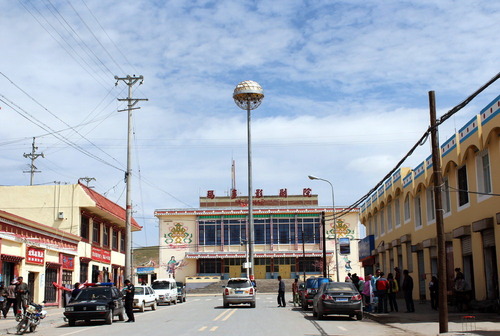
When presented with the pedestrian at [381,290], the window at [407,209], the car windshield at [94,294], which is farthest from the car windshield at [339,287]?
the window at [407,209]

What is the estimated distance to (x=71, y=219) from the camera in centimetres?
4244

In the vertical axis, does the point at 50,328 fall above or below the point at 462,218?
below

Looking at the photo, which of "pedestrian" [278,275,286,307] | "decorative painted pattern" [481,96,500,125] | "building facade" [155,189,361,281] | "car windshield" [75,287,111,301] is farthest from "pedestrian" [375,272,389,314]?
"building facade" [155,189,361,281]

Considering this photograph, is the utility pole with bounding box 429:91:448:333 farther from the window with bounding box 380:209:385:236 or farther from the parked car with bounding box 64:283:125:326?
the window with bounding box 380:209:385:236

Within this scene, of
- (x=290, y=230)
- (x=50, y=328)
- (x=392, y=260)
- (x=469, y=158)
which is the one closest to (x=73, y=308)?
(x=50, y=328)

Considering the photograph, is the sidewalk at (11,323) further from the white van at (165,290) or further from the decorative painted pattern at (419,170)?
the decorative painted pattern at (419,170)

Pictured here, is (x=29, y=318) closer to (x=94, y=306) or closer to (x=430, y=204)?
(x=94, y=306)

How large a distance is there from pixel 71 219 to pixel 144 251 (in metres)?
145

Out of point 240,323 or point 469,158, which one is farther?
point 469,158

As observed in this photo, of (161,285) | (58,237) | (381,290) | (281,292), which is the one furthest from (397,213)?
(58,237)

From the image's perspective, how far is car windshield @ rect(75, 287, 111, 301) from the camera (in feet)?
77.0

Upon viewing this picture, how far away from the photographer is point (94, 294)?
23.7 m

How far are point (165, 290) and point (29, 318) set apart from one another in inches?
908

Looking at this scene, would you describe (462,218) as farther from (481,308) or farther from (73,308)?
(73,308)
